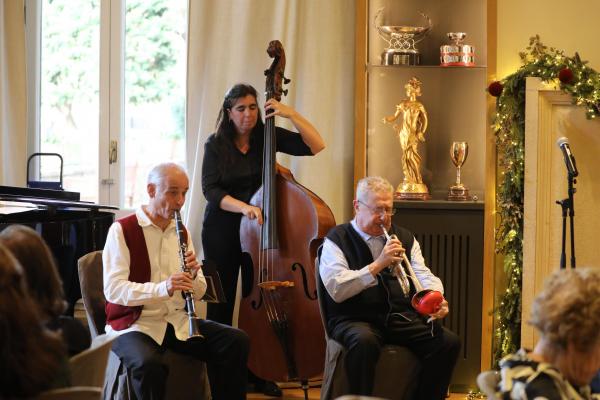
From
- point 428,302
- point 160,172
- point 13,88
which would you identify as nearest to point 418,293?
point 428,302

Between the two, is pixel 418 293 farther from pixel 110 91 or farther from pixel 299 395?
pixel 110 91

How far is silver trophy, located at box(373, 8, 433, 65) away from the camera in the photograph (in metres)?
5.24

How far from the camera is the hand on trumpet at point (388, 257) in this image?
3697 mm

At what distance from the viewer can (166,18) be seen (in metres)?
5.68

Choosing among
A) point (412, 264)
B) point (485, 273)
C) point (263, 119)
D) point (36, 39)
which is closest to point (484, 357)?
point (485, 273)

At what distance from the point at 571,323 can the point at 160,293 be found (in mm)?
1783

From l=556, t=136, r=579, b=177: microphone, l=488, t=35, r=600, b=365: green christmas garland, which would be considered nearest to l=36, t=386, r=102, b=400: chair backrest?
l=556, t=136, r=579, b=177: microphone

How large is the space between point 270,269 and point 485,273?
4.35 feet

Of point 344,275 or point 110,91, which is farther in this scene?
point 110,91

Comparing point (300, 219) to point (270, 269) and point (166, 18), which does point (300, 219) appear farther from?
point (166, 18)

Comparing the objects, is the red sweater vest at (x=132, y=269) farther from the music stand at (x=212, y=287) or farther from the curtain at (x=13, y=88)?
the curtain at (x=13, y=88)

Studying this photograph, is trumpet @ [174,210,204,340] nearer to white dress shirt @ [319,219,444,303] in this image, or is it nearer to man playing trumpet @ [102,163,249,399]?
man playing trumpet @ [102,163,249,399]

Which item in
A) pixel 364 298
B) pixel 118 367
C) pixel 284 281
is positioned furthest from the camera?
pixel 284 281

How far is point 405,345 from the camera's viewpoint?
12.5 ft
